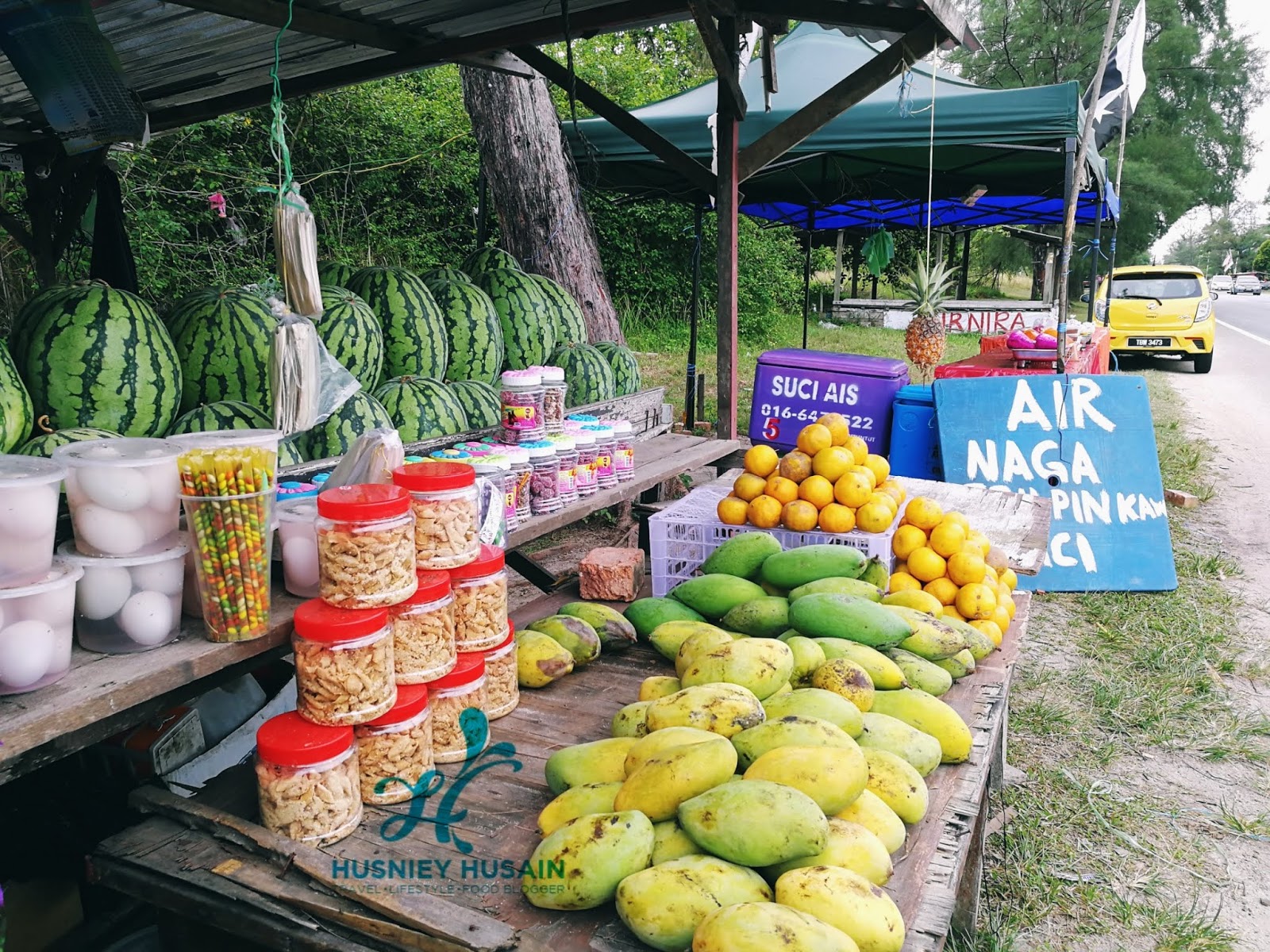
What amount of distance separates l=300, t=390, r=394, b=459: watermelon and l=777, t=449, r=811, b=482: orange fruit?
140 cm

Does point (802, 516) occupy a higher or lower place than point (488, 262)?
lower

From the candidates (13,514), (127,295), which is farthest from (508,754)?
(127,295)

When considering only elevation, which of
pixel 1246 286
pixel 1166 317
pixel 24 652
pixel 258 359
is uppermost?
pixel 1246 286

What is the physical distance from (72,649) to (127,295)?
183cm

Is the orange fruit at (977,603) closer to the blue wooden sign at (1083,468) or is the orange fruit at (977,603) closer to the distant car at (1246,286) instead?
the blue wooden sign at (1083,468)

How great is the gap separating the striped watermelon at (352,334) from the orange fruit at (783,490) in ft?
5.61

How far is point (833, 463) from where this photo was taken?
2.89 meters

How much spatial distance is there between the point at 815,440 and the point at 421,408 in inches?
60.7

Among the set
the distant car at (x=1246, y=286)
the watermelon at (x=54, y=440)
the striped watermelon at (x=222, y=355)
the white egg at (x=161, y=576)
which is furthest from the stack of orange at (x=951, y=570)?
the distant car at (x=1246, y=286)

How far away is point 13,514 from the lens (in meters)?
1.48

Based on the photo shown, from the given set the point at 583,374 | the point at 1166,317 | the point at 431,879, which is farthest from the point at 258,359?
the point at 1166,317

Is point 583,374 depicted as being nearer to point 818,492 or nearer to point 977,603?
point 818,492

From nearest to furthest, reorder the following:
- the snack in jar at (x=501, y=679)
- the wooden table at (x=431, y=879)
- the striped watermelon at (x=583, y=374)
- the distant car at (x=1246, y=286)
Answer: the wooden table at (x=431, y=879) < the snack in jar at (x=501, y=679) < the striped watermelon at (x=583, y=374) < the distant car at (x=1246, y=286)

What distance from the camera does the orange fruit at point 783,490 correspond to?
2.94 metres
